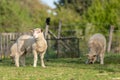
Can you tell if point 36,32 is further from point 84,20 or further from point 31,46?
point 84,20

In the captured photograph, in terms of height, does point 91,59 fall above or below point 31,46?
below

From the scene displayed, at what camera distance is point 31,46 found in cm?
1647

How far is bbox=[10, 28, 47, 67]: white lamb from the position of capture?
634 inches

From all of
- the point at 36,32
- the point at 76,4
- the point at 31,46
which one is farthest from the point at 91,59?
the point at 76,4

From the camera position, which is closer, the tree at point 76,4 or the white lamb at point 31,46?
the white lamb at point 31,46

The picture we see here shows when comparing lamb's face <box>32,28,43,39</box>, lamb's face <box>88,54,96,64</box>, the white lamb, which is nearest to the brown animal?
lamb's face <box>88,54,96,64</box>

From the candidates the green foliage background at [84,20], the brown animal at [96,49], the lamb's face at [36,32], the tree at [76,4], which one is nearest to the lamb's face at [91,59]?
the brown animal at [96,49]

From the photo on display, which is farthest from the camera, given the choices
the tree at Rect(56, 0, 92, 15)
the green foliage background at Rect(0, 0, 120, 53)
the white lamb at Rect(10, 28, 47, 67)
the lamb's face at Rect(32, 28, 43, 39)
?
the tree at Rect(56, 0, 92, 15)

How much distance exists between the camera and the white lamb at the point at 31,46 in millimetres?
16106

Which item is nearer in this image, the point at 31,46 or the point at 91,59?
the point at 31,46

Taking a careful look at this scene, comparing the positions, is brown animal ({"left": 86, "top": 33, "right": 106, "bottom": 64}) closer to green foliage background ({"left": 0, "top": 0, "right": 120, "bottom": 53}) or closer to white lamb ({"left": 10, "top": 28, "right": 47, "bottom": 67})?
white lamb ({"left": 10, "top": 28, "right": 47, "bottom": 67})

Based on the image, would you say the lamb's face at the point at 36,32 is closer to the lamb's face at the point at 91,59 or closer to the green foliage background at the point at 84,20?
the lamb's face at the point at 91,59

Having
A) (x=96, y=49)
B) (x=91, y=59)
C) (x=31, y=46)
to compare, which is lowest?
(x=91, y=59)

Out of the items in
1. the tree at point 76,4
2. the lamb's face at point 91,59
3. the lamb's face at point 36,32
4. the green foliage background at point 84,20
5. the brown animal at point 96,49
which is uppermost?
the tree at point 76,4
